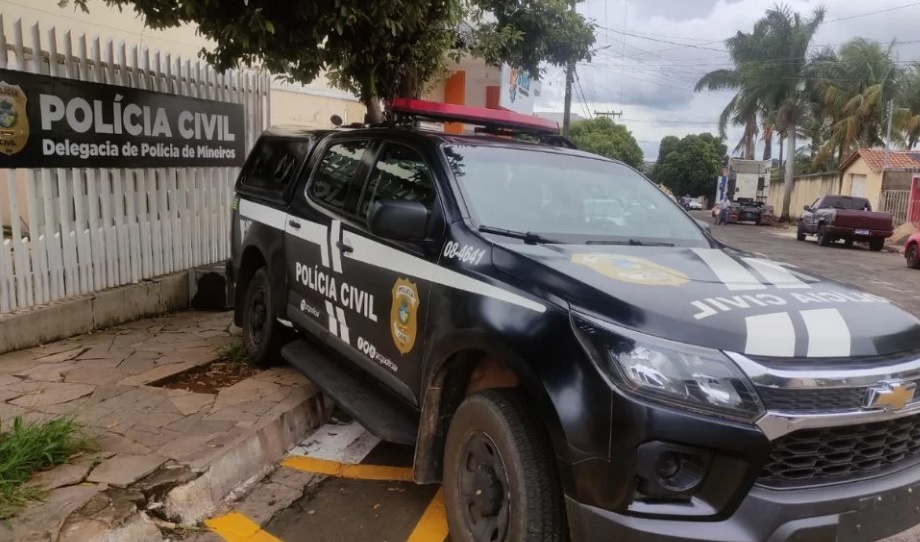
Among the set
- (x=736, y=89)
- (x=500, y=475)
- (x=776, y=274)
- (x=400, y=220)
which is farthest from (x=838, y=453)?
(x=736, y=89)

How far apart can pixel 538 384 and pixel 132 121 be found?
16.7 ft

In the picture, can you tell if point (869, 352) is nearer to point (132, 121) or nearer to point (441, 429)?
point (441, 429)

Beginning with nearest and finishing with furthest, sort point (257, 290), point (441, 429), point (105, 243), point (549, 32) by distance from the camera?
point (441, 429), point (257, 290), point (105, 243), point (549, 32)

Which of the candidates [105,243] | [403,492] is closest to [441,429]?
[403,492]

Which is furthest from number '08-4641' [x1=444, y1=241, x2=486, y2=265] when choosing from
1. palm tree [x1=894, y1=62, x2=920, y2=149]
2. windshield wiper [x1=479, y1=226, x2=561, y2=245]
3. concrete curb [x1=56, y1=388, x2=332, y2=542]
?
palm tree [x1=894, y1=62, x2=920, y2=149]

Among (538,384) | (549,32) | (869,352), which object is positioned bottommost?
(538,384)

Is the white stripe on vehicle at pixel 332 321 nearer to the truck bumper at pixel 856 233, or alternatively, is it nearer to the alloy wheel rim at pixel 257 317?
the alloy wheel rim at pixel 257 317

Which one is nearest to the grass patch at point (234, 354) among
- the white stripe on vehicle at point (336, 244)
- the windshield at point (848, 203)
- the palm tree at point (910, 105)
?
the white stripe on vehicle at point (336, 244)

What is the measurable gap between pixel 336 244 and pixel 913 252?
51.7ft

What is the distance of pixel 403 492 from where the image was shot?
139 inches

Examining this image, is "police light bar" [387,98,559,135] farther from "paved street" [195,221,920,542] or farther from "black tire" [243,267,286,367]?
"paved street" [195,221,920,542]

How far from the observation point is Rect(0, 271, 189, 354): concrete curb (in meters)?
4.93

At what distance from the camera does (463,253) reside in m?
2.86

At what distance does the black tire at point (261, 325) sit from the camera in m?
4.78
